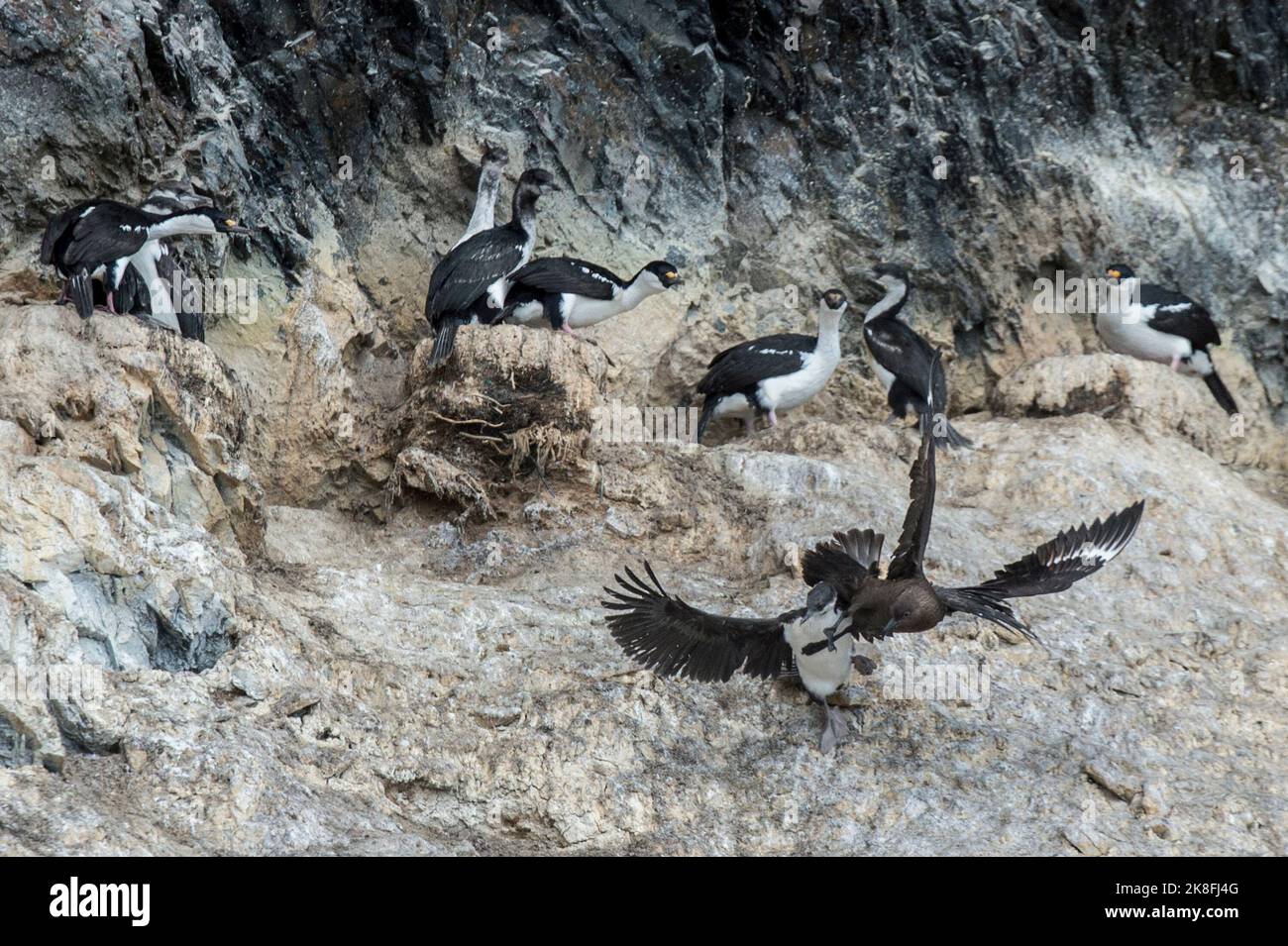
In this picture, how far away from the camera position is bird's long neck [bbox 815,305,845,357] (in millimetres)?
11867

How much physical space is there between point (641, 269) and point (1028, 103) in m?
3.45

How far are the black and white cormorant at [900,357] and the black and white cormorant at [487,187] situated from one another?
112 inches

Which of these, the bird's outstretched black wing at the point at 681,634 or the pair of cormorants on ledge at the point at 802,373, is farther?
the pair of cormorants on ledge at the point at 802,373

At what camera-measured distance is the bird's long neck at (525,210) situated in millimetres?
11656

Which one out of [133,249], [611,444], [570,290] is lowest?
[611,444]

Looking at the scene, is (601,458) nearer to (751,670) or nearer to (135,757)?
(751,670)

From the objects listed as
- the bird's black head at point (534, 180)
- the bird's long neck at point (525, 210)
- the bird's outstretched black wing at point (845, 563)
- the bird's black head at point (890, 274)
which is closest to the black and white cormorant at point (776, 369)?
the bird's black head at point (890, 274)

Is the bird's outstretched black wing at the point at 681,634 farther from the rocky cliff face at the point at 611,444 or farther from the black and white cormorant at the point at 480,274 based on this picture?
the black and white cormorant at the point at 480,274

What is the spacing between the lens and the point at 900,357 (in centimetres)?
1210

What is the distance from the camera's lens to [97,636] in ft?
25.1

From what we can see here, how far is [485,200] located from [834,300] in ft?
8.26

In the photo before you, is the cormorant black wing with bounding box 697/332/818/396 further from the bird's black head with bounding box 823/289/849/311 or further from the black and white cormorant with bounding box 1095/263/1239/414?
the black and white cormorant with bounding box 1095/263/1239/414

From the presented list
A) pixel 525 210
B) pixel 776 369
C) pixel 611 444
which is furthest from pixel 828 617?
pixel 525 210

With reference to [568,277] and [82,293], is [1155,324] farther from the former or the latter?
[82,293]
